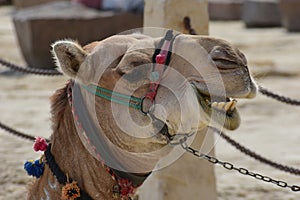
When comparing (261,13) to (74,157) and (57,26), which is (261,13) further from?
(74,157)

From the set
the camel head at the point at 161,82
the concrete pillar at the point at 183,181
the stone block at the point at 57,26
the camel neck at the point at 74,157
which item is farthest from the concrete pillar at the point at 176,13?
the stone block at the point at 57,26

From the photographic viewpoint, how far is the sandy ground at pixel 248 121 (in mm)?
6094

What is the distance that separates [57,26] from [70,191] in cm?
908

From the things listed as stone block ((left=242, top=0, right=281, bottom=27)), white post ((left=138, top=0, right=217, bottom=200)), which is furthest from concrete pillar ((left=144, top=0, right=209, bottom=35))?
stone block ((left=242, top=0, right=281, bottom=27))

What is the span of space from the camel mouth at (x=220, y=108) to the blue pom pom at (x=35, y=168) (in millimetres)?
824

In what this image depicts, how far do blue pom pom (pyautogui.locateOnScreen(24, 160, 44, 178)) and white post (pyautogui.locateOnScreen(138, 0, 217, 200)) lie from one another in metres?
1.62

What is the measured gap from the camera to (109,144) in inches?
135

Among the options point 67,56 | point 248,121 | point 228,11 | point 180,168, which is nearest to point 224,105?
point 67,56

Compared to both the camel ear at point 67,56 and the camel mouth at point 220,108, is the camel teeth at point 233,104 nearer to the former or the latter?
the camel mouth at point 220,108

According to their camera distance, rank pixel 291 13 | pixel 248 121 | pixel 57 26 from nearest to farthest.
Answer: pixel 248 121 → pixel 57 26 → pixel 291 13

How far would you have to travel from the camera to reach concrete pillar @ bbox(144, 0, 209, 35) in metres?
5.09

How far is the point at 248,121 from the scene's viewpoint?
8.69 meters

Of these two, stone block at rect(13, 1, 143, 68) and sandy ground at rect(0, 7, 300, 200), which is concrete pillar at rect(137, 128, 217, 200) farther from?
stone block at rect(13, 1, 143, 68)

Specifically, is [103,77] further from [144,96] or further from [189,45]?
[189,45]
